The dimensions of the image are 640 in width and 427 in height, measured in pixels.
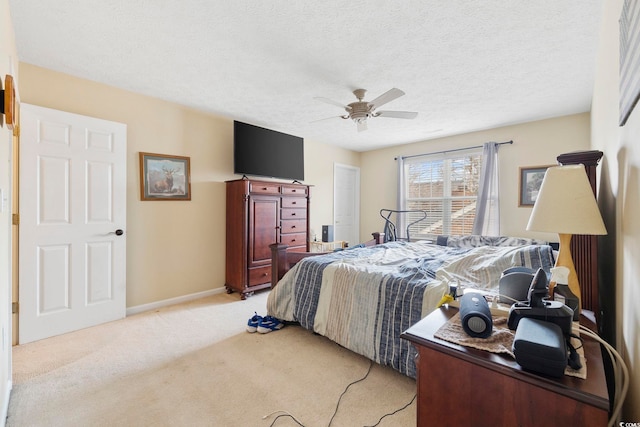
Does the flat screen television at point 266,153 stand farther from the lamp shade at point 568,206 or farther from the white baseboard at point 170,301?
the lamp shade at point 568,206

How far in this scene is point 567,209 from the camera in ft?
3.59

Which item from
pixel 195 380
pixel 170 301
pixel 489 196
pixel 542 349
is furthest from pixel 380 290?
pixel 489 196

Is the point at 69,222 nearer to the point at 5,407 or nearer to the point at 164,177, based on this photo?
the point at 164,177

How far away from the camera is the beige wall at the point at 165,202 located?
2.74 m

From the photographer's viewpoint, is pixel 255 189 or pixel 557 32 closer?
pixel 557 32

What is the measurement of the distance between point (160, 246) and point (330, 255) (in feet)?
6.77

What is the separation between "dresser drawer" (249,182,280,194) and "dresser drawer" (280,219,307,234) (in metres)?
0.49

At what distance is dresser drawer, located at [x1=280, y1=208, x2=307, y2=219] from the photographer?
406 centimetres

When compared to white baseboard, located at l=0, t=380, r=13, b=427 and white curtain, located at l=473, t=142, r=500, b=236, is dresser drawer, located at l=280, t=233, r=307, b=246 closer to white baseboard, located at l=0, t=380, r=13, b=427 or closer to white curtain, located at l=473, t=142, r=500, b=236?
white curtain, located at l=473, t=142, r=500, b=236

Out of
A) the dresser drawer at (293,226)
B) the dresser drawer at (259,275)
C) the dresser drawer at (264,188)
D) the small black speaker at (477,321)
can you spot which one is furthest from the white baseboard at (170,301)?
the small black speaker at (477,321)

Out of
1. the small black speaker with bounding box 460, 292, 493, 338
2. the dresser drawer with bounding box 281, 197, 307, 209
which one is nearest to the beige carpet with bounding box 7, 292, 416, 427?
the small black speaker with bounding box 460, 292, 493, 338

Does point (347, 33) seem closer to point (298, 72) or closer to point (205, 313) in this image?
point (298, 72)

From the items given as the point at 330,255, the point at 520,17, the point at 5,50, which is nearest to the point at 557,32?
the point at 520,17

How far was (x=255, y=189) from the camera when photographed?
370 cm
